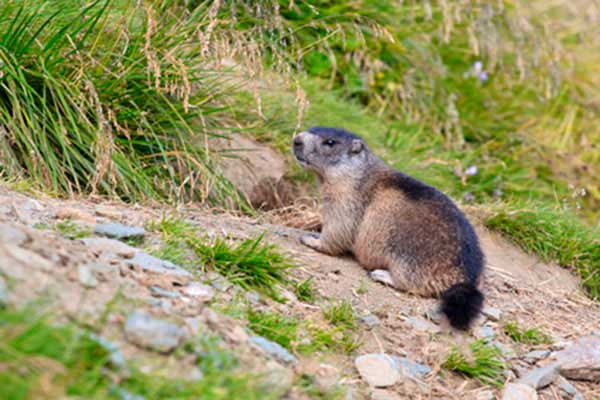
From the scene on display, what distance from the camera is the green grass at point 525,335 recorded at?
4809 mm

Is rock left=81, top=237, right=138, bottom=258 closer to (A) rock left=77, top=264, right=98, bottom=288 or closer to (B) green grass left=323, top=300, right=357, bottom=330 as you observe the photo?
(A) rock left=77, top=264, right=98, bottom=288

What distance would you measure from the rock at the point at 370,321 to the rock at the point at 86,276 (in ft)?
5.50

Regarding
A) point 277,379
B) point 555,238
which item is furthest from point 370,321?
point 555,238

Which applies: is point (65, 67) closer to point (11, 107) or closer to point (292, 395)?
point (11, 107)

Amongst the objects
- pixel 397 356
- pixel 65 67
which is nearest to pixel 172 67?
pixel 65 67

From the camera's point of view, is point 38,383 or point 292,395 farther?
point 292,395

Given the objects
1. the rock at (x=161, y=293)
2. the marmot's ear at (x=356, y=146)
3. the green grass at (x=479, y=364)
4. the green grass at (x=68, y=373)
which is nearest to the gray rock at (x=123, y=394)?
the green grass at (x=68, y=373)

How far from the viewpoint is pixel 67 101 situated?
5.59 metres

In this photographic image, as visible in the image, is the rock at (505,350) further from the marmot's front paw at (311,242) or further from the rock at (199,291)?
the rock at (199,291)

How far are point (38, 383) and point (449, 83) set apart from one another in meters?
7.36

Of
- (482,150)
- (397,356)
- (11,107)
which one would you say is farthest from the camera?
(482,150)

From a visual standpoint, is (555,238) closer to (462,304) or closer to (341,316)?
(462,304)

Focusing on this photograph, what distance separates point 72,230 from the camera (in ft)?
13.7

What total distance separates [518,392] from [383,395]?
0.83m
